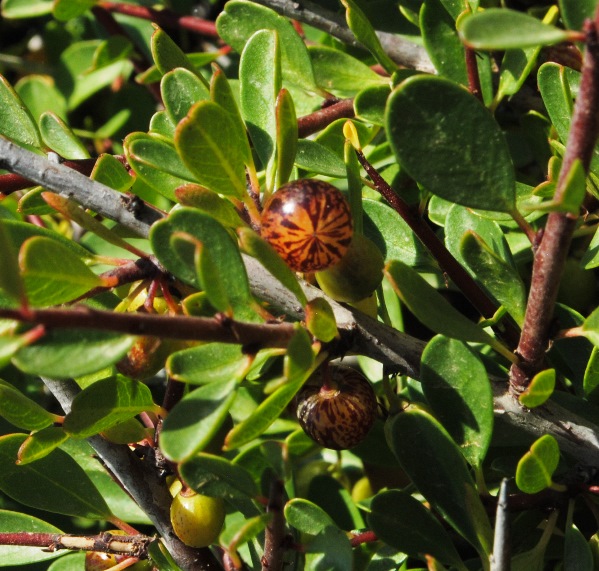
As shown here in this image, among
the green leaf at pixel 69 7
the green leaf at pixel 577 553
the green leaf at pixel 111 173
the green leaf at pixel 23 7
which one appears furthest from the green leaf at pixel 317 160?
the green leaf at pixel 23 7

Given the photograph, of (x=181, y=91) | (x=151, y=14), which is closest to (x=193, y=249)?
(x=181, y=91)

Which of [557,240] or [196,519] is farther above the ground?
[557,240]

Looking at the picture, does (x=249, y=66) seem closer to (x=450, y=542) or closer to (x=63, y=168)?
(x=63, y=168)

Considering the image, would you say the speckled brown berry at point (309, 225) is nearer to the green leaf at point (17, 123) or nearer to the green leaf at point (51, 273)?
the green leaf at point (51, 273)

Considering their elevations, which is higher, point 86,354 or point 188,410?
point 86,354

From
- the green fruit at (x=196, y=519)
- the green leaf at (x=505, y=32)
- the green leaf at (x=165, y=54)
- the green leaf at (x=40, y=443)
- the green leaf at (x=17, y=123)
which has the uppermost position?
the green leaf at (x=505, y=32)

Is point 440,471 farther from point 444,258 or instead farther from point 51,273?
point 51,273

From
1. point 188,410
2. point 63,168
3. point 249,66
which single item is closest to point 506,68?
point 249,66
